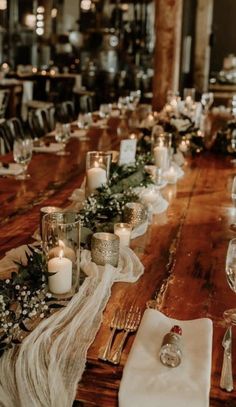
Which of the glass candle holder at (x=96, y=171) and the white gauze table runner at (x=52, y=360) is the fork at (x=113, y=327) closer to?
the white gauze table runner at (x=52, y=360)

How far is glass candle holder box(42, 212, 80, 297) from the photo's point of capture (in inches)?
53.5

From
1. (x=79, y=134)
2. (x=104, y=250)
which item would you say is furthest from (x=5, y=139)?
(x=104, y=250)

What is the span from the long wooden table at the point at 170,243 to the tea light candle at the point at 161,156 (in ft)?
0.46

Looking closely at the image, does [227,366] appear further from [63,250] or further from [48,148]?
[48,148]

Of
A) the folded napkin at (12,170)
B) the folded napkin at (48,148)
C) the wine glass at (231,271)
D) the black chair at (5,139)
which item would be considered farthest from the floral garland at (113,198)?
the black chair at (5,139)

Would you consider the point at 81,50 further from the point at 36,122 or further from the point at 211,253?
the point at 211,253

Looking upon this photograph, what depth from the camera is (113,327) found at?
49.6 inches

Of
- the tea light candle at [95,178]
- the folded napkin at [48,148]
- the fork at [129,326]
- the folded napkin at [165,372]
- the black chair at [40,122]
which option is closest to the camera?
the folded napkin at [165,372]

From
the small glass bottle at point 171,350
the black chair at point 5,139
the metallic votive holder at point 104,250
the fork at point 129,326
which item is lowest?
the black chair at point 5,139

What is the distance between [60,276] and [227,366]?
1.50 feet

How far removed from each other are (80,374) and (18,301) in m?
0.24

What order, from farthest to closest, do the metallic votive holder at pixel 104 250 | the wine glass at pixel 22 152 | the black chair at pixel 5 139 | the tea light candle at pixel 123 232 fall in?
1. the black chair at pixel 5 139
2. the wine glass at pixel 22 152
3. the tea light candle at pixel 123 232
4. the metallic votive holder at pixel 104 250

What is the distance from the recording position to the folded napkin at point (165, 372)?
1.03m

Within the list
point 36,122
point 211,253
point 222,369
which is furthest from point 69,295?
point 36,122
